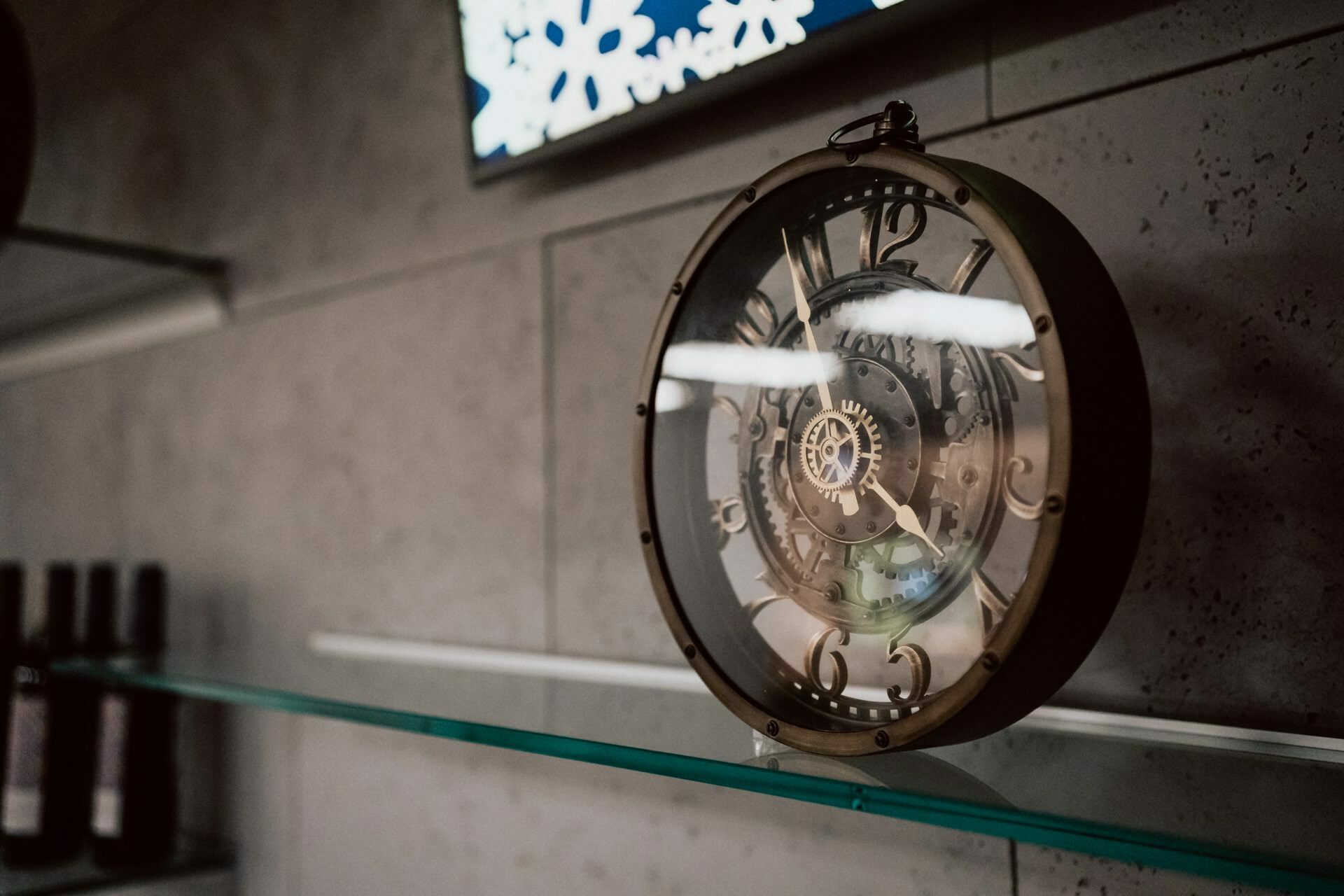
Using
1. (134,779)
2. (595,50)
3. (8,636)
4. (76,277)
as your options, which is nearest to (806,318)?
(595,50)

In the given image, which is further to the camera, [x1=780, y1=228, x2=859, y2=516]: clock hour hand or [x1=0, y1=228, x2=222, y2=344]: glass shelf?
[x1=0, y1=228, x2=222, y2=344]: glass shelf

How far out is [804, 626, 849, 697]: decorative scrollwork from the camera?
552mm

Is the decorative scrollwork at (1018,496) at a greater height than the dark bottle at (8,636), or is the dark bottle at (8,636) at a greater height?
the decorative scrollwork at (1018,496)

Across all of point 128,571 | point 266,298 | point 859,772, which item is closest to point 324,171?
point 266,298

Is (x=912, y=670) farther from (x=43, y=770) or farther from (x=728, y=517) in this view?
(x=43, y=770)

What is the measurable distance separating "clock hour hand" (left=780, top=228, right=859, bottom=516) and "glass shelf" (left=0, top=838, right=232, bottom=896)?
112 cm

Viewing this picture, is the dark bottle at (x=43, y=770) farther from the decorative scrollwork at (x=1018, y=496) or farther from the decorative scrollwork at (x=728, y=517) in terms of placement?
the decorative scrollwork at (x=1018, y=496)

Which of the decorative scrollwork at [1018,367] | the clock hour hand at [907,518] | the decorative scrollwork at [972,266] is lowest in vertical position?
the clock hour hand at [907,518]

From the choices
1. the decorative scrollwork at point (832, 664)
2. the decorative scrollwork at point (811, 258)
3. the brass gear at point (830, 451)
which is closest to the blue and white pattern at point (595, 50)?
the decorative scrollwork at point (811, 258)

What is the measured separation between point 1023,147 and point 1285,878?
1.56 feet

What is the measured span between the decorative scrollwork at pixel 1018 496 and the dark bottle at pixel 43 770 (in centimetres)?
121

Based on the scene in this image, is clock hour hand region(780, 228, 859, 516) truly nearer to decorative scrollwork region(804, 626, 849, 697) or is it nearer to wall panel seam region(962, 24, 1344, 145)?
decorative scrollwork region(804, 626, 849, 697)

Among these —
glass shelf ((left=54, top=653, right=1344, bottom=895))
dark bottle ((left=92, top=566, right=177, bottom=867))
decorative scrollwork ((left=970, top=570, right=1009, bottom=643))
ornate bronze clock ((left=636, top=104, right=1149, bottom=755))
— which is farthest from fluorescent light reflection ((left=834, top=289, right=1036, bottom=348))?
dark bottle ((left=92, top=566, right=177, bottom=867))

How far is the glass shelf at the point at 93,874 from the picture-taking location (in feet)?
3.95
